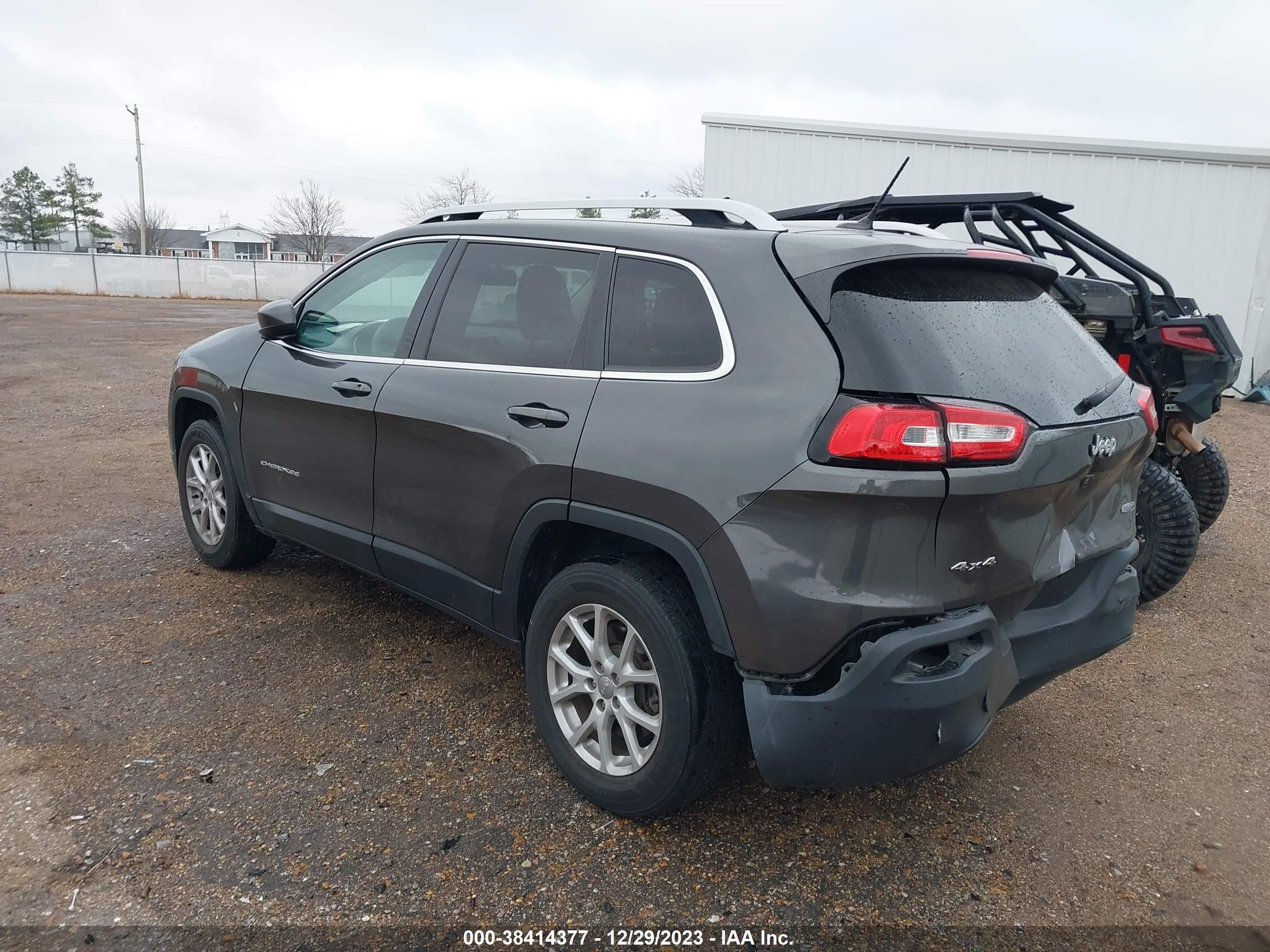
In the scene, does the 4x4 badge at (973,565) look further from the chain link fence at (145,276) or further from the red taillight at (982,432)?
the chain link fence at (145,276)

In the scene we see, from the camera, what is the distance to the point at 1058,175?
12.3 metres

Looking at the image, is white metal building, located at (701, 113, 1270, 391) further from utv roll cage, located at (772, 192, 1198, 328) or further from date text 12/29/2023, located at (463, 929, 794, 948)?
date text 12/29/2023, located at (463, 929, 794, 948)

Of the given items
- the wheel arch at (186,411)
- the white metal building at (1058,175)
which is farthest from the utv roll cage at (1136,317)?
the white metal building at (1058,175)

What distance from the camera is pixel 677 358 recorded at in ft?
8.93

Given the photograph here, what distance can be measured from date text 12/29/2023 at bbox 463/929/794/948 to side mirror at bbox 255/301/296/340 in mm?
2833

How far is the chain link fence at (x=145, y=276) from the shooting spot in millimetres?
39312

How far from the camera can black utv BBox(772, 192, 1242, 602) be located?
468 cm

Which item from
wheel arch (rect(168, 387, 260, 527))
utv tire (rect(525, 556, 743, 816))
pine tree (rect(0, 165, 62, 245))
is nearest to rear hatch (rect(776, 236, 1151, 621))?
utv tire (rect(525, 556, 743, 816))

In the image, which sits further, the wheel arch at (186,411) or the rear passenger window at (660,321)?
the wheel arch at (186,411)

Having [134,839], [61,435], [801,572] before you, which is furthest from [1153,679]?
[61,435]

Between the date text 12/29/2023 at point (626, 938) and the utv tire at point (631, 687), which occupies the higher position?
the utv tire at point (631, 687)

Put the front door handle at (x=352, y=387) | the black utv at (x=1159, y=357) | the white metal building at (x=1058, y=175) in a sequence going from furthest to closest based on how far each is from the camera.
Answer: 1. the white metal building at (x=1058, y=175)
2. the black utv at (x=1159, y=357)
3. the front door handle at (x=352, y=387)

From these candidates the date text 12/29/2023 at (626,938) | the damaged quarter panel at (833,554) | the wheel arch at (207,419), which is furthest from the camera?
the wheel arch at (207,419)

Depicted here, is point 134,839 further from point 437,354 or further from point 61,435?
point 61,435
